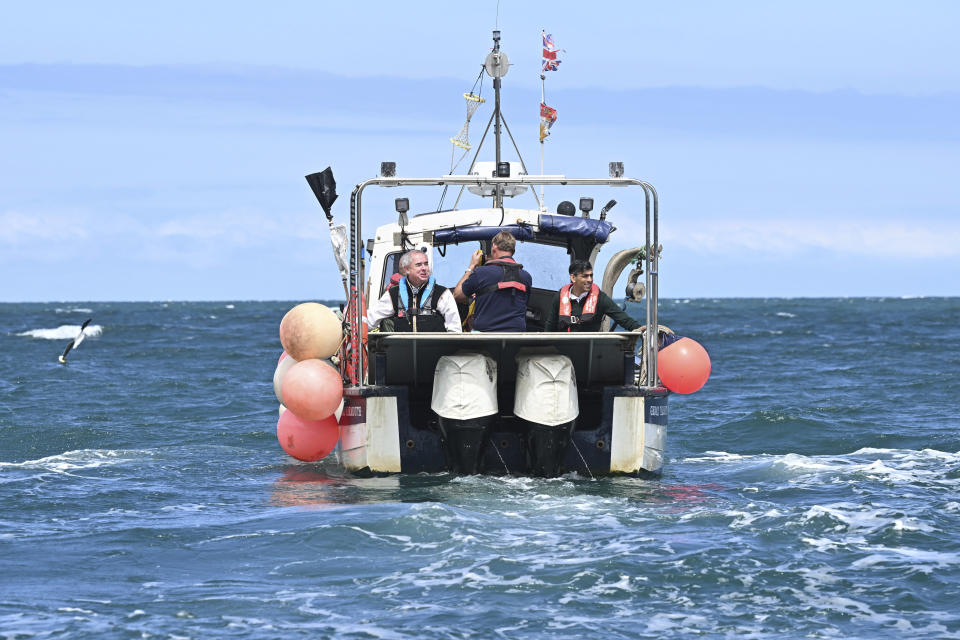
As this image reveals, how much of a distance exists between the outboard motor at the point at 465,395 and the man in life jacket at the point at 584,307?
769mm

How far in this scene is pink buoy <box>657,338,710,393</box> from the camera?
10.5 metres

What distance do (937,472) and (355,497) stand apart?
17.4 feet

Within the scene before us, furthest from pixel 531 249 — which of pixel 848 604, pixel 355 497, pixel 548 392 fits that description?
pixel 848 604

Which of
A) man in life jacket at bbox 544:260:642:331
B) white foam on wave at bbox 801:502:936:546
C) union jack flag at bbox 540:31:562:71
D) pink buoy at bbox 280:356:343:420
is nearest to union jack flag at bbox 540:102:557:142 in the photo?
union jack flag at bbox 540:31:562:71

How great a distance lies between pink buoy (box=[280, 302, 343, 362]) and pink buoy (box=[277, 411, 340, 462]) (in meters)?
0.59

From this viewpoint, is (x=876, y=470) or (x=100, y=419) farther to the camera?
(x=100, y=419)

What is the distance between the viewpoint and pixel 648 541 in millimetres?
8219

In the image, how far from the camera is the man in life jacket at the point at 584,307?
1023 cm

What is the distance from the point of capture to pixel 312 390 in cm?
1013

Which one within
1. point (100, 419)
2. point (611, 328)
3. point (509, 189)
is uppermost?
point (509, 189)

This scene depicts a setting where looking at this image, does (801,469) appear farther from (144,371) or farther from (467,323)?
(144,371)

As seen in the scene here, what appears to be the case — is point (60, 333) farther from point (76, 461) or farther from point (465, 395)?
point (465, 395)

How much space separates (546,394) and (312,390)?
6.07 ft

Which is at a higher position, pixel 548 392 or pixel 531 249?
pixel 531 249
